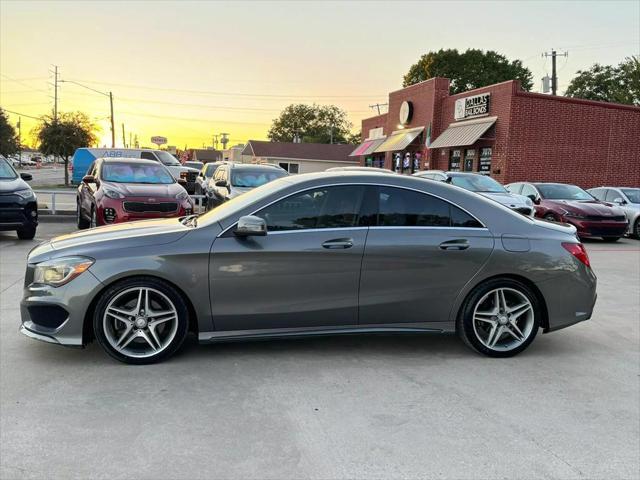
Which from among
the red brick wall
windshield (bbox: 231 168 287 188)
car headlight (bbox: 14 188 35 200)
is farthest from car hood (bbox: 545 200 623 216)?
car headlight (bbox: 14 188 35 200)

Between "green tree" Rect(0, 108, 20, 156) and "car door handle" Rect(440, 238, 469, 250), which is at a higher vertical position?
"green tree" Rect(0, 108, 20, 156)

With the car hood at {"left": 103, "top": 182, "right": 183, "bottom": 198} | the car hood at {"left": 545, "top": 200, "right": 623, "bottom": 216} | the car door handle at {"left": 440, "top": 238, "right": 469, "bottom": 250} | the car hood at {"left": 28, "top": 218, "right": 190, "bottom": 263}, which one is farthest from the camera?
the car hood at {"left": 545, "top": 200, "right": 623, "bottom": 216}

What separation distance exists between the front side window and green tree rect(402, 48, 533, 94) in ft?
167

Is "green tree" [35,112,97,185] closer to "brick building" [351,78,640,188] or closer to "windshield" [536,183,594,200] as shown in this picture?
"brick building" [351,78,640,188]

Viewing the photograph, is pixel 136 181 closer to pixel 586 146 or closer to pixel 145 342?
pixel 145 342

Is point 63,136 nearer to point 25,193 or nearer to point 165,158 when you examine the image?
point 165,158

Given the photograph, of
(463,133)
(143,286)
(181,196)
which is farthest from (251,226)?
(463,133)

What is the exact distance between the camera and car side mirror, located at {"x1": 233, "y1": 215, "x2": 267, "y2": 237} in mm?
4258

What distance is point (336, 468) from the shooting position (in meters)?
2.97

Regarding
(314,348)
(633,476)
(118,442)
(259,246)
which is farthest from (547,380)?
(118,442)

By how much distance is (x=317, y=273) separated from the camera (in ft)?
14.6

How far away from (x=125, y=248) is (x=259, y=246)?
103 cm

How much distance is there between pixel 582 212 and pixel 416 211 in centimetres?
1076

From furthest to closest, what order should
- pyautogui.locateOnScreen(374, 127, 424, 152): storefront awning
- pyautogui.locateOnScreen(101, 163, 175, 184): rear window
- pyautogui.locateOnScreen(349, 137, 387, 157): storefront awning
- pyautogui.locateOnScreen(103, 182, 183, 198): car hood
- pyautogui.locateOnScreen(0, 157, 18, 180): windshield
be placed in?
pyautogui.locateOnScreen(349, 137, 387, 157): storefront awning < pyautogui.locateOnScreen(374, 127, 424, 152): storefront awning < pyautogui.locateOnScreen(101, 163, 175, 184): rear window < pyautogui.locateOnScreen(0, 157, 18, 180): windshield < pyautogui.locateOnScreen(103, 182, 183, 198): car hood
